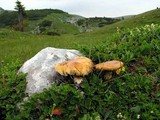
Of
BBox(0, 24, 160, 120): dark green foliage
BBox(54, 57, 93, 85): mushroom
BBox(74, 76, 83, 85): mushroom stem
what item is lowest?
BBox(0, 24, 160, 120): dark green foliage

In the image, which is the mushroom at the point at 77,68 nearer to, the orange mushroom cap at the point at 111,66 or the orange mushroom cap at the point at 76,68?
the orange mushroom cap at the point at 76,68

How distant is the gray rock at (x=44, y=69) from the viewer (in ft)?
31.6

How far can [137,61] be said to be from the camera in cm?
1034

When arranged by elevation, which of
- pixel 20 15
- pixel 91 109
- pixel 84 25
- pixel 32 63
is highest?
pixel 84 25

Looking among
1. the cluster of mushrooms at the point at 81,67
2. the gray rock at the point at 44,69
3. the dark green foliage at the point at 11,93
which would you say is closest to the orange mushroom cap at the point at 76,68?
the cluster of mushrooms at the point at 81,67

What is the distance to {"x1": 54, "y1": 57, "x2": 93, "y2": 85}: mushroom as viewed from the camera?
8.91m

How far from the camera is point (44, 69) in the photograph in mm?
9977

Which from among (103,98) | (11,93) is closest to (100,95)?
(103,98)

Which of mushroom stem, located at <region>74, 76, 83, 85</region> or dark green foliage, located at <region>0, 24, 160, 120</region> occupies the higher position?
mushroom stem, located at <region>74, 76, 83, 85</region>

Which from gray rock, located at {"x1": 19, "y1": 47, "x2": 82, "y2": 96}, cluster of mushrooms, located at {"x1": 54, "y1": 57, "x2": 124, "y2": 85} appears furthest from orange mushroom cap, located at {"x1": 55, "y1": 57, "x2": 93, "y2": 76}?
gray rock, located at {"x1": 19, "y1": 47, "x2": 82, "y2": 96}

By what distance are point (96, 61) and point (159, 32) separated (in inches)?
94.0

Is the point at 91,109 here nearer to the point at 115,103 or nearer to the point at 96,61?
the point at 115,103

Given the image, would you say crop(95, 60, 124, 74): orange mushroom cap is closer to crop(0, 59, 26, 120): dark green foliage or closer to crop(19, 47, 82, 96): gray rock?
crop(19, 47, 82, 96): gray rock

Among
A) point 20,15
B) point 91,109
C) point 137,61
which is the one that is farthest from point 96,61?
point 20,15
